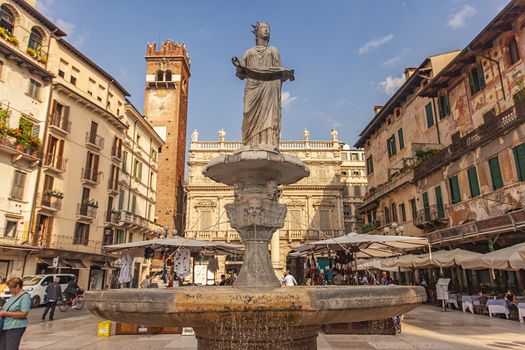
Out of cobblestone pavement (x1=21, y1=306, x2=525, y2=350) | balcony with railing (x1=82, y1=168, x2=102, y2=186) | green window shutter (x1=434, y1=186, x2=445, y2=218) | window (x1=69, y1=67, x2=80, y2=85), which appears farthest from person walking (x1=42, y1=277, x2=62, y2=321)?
green window shutter (x1=434, y1=186, x2=445, y2=218)

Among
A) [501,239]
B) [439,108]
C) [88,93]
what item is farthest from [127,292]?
[88,93]

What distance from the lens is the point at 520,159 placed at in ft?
49.2

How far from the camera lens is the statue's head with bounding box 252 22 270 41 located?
8156 mm

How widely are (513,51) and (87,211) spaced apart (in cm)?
2779

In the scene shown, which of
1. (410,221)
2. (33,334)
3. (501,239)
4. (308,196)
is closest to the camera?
(33,334)

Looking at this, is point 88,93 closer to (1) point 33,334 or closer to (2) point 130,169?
(2) point 130,169

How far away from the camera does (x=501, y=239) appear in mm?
16234

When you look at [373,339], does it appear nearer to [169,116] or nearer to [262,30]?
[262,30]

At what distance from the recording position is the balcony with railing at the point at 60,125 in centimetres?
2458

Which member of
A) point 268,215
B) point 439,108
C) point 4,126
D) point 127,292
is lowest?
point 127,292

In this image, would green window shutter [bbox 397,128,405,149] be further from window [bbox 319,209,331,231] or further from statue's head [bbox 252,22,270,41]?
statue's head [bbox 252,22,270,41]

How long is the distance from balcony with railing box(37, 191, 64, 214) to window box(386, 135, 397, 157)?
2462 cm

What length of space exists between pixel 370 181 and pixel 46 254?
26878 millimetres

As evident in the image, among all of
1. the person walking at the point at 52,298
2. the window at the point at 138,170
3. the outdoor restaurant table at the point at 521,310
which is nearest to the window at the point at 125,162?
the window at the point at 138,170
